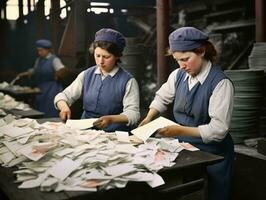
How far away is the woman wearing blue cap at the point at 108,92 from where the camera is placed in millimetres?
2760

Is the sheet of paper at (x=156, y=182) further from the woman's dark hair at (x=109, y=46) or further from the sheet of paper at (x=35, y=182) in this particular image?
the woman's dark hair at (x=109, y=46)

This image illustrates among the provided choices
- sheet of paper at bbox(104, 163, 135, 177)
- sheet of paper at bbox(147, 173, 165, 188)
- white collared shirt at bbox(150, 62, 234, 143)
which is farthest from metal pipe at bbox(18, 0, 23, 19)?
sheet of paper at bbox(147, 173, 165, 188)

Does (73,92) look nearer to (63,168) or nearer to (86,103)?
(86,103)

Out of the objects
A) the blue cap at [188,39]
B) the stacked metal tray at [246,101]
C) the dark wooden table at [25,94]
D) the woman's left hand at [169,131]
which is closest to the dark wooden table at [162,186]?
the woman's left hand at [169,131]

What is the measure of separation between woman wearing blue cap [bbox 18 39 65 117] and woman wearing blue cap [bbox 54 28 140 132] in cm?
69

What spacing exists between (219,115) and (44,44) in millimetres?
2021

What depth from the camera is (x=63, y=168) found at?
153 centimetres

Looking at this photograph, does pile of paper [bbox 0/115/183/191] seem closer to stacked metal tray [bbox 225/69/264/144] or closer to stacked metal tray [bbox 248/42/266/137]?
stacked metal tray [bbox 225/69/264/144]

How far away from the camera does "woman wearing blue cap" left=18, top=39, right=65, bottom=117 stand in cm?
351

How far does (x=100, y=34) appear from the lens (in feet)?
8.83

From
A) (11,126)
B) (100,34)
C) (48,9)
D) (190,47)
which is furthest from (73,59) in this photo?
(190,47)

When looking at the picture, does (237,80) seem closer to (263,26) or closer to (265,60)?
(265,60)

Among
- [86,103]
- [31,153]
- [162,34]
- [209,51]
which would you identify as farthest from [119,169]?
[162,34]

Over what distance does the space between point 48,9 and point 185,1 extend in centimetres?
462
